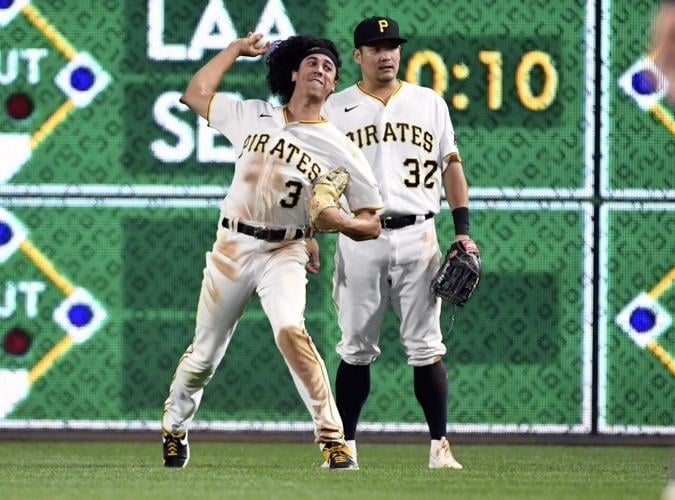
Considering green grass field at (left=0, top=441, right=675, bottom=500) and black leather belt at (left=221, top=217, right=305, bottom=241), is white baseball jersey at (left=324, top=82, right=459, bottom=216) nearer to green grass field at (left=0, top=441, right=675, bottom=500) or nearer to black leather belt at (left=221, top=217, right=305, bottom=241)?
black leather belt at (left=221, top=217, right=305, bottom=241)

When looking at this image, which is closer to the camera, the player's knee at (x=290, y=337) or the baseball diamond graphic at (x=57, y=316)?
the player's knee at (x=290, y=337)

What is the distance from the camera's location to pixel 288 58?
24.6 ft

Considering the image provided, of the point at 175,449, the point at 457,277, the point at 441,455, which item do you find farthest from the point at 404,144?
the point at 175,449

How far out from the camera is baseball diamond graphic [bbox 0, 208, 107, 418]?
9562mm

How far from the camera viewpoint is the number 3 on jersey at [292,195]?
7234mm

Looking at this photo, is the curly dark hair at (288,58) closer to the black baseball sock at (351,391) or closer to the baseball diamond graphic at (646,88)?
the black baseball sock at (351,391)

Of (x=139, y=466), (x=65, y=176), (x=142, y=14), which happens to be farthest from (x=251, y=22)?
(x=139, y=466)

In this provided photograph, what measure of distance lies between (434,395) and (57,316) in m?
2.65

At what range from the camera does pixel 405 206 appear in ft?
25.3

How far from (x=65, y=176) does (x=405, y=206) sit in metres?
2.60

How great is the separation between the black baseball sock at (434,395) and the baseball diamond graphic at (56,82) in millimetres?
2822

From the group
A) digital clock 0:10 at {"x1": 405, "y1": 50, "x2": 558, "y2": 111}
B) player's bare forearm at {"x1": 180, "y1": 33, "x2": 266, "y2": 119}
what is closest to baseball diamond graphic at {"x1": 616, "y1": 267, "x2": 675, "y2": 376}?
digital clock 0:10 at {"x1": 405, "y1": 50, "x2": 558, "y2": 111}

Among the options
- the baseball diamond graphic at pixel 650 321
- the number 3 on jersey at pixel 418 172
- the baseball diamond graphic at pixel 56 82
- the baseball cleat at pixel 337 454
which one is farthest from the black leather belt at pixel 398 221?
the baseball diamond graphic at pixel 56 82

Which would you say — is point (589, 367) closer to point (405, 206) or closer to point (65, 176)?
point (405, 206)
